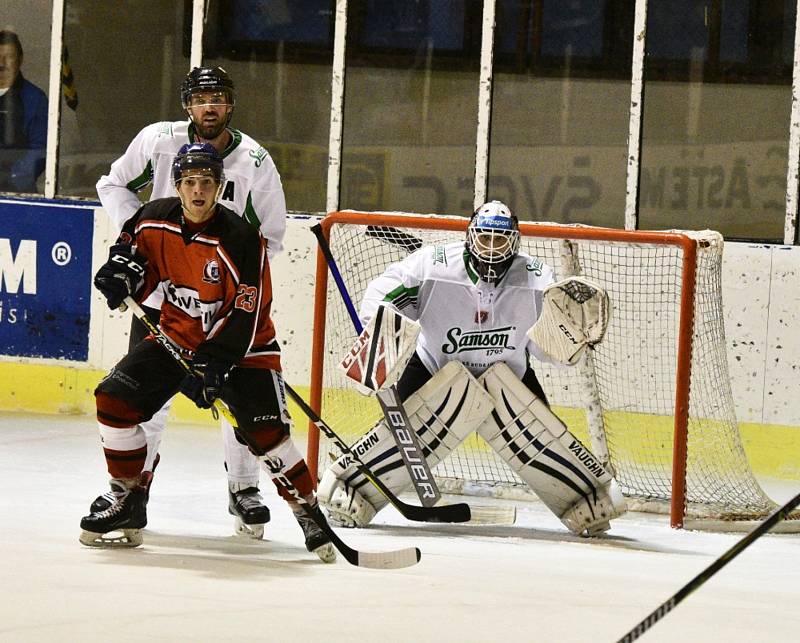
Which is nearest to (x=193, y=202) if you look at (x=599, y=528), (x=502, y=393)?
(x=502, y=393)

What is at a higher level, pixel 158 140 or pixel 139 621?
pixel 158 140

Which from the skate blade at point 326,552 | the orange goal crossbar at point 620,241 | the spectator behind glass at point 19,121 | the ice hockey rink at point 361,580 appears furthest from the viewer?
the spectator behind glass at point 19,121

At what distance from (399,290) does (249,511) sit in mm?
780

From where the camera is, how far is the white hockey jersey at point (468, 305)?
435cm

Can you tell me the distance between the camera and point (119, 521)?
143 inches

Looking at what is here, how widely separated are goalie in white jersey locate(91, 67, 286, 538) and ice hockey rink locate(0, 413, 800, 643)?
0.19 m

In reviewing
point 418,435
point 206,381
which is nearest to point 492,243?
point 418,435

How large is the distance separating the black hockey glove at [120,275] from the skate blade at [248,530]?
27.2 inches

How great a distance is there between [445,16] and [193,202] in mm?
2678

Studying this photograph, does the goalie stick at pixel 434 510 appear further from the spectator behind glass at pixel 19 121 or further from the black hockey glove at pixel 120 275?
the spectator behind glass at pixel 19 121

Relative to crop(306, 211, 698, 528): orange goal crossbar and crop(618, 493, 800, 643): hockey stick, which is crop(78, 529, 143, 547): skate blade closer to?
crop(306, 211, 698, 528): orange goal crossbar

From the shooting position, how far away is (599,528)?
432 cm

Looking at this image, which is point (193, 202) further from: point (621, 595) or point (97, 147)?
point (97, 147)

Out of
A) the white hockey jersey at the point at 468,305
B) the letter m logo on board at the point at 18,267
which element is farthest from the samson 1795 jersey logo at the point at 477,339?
the letter m logo on board at the point at 18,267
